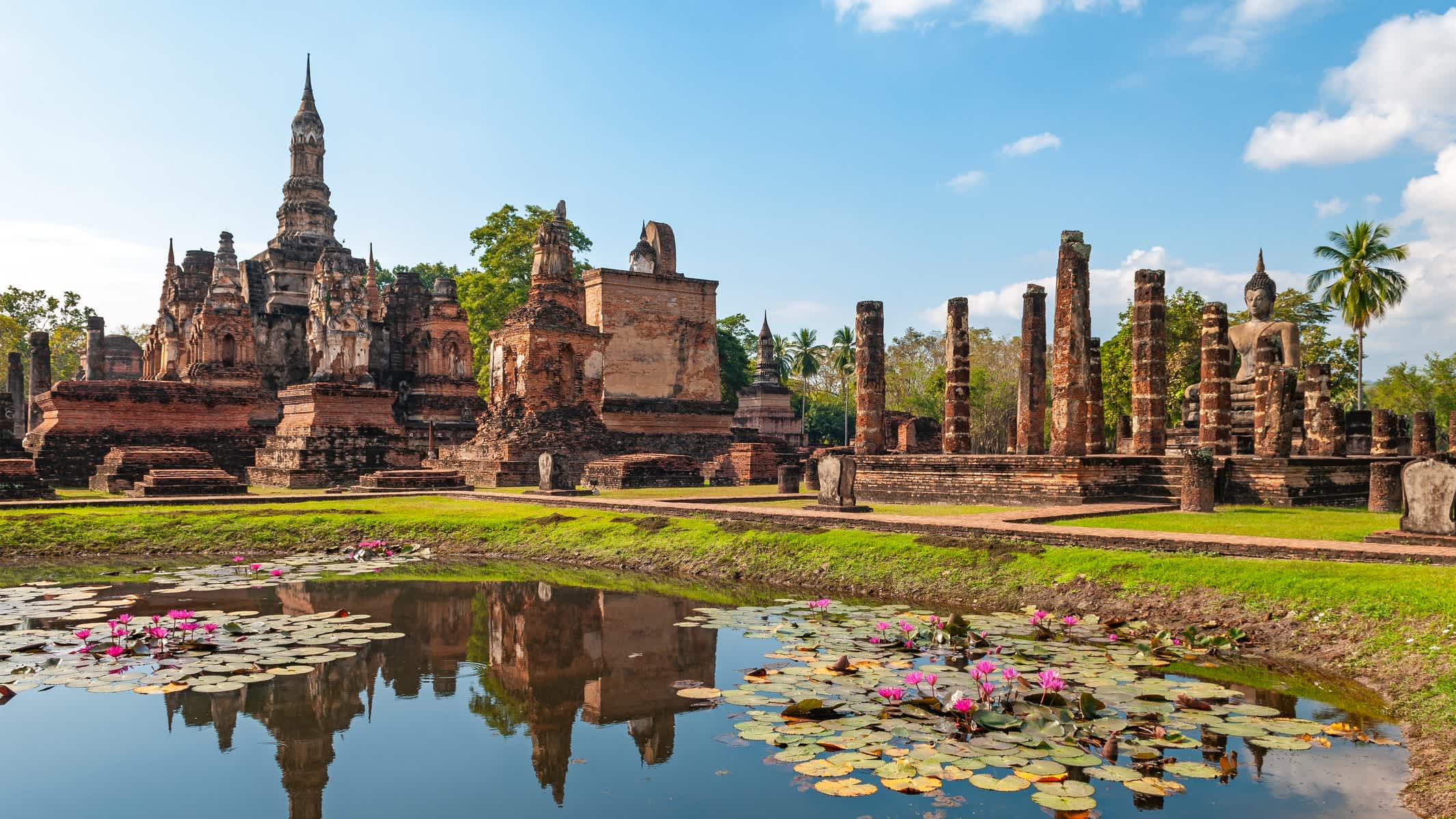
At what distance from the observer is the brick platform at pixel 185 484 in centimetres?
1998

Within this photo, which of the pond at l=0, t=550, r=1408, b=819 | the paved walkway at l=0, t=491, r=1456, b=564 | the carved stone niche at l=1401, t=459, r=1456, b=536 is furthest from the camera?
the carved stone niche at l=1401, t=459, r=1456, b=536

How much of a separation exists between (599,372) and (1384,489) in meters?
20.4

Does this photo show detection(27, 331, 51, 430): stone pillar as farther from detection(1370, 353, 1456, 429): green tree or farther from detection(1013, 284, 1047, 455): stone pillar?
detection(1370, 353, 1456, 429): green tree

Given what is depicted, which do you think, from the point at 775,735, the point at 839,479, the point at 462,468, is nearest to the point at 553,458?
the point at 462,468

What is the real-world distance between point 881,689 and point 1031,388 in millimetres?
16571

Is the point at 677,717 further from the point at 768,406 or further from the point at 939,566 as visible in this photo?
the point at 768,406

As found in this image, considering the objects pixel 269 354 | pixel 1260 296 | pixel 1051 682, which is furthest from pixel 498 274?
pixel 1051 682

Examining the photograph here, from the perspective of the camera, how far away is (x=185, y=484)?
20188 mm

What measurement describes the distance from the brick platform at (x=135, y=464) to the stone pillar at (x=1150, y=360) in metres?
20.1

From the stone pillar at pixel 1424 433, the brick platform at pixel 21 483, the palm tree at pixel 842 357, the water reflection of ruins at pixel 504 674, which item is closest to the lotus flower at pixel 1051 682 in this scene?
the water reflection of ruins at pixel 504 674

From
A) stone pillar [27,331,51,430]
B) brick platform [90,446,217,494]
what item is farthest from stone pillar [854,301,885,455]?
stone pillar [27,331,51,430]

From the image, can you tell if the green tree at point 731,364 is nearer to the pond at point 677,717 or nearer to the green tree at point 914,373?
the green tree at point 914,373

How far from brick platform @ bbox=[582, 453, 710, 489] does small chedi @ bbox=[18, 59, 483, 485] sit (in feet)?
18.2

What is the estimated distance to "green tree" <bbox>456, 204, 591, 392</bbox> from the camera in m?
45.9
